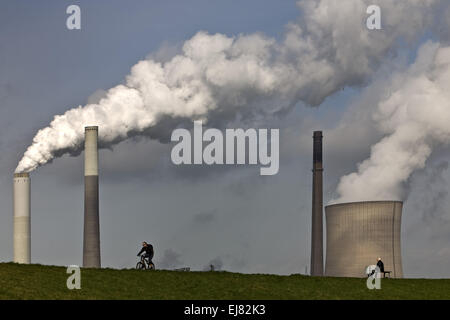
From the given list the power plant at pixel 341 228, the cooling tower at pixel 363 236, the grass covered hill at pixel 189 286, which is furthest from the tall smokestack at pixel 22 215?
the grass covered hill at pixel 189 286

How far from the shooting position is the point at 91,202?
9219cm

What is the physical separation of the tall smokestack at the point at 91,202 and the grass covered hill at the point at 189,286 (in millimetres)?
56009

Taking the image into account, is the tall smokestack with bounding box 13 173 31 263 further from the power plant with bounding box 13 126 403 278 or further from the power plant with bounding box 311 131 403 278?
the power plant with bounding box 311 131 403 278

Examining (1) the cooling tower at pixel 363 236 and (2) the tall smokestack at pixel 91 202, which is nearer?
(1) the cooling tower at pixel 363 236

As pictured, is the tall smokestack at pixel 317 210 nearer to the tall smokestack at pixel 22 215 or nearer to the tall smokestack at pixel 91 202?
the tall smokestack at pixel 91 202

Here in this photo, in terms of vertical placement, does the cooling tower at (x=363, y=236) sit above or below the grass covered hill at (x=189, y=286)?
above

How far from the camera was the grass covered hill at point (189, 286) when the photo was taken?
29984 millimetres

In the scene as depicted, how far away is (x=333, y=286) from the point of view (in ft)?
111

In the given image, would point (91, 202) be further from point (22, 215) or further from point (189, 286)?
point (189, 286)

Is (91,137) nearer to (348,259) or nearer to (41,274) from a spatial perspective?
(348,259)

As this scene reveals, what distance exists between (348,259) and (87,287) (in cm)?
6856

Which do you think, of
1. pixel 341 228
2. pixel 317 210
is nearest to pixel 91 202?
pixel 341 228
